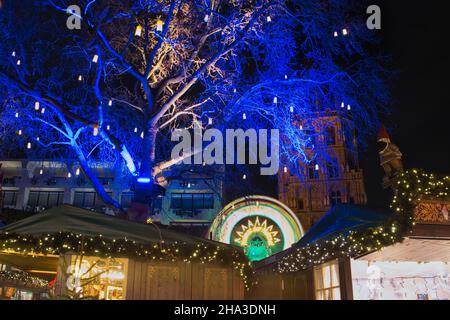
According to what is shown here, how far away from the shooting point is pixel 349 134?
603 inches

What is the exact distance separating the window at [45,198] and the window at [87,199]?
149 cm

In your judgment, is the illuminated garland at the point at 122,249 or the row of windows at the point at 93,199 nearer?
the illuminated garland at the point at 122,249

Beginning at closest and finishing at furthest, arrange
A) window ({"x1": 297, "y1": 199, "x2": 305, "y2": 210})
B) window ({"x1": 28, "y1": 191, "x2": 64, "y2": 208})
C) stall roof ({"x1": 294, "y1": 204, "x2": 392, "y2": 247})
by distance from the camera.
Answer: stall roof ({"x1": 294, "y1": 204, "x2": 392, "y2": 247}), window ({"x1": 28, "y1": 191, "x2": 64, "y2": 208}), window ({"x1": 297, "y1": 199, "x2": 305, "y2": 210})

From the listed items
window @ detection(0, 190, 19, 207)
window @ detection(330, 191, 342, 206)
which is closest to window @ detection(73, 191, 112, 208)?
window @ detection(0, 190, 19, 207)

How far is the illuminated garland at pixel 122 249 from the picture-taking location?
793cm

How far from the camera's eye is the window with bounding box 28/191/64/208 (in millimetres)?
36938

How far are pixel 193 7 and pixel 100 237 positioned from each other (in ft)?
28.5

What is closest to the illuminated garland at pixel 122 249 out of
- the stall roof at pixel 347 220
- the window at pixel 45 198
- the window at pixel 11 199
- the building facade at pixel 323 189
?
the stall roof at pixel 347 220

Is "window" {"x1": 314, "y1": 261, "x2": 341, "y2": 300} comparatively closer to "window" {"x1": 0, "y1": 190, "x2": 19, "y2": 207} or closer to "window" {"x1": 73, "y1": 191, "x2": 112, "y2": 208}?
"window" {"x1": 73, "y1": 191, "x2": 112, "y2": 208}

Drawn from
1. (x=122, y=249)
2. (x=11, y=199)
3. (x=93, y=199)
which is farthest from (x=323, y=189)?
(x=122, y=249)

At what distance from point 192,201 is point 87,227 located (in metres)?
27.5

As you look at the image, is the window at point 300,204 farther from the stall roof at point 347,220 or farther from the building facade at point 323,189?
the stall roof at point 347,220

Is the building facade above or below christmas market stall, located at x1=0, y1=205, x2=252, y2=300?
above
